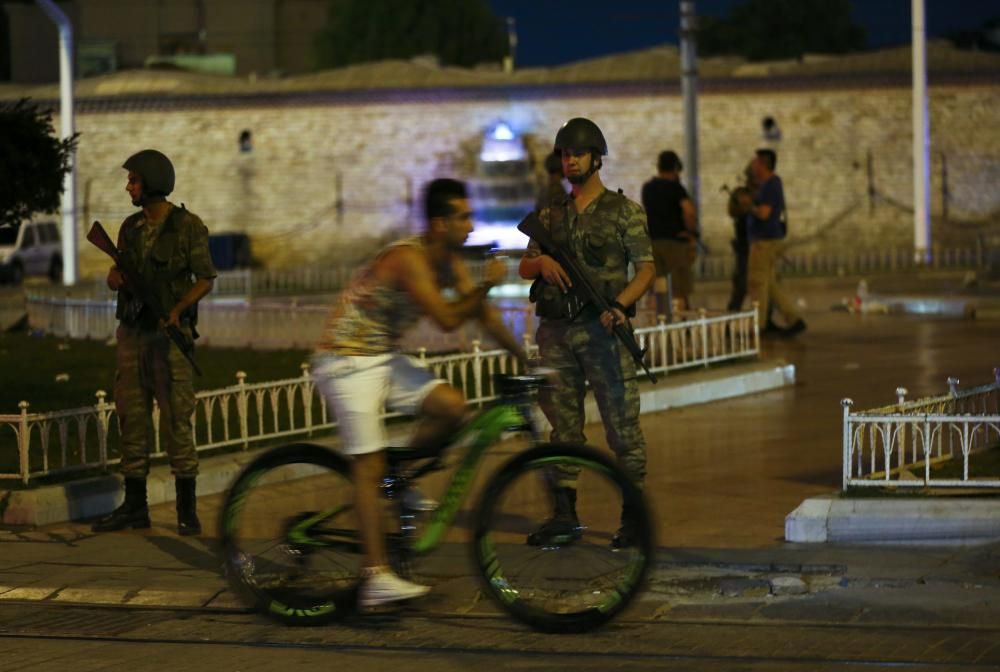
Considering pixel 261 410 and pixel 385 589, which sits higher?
pixel 261 410

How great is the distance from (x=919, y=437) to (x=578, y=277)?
3.78m

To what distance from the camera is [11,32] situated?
252 feet

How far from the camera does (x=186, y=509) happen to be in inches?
367

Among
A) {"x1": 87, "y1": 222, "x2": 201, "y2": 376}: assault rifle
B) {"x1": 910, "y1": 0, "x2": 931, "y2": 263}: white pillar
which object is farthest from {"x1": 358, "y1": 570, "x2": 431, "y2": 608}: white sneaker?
{"x1": 910, "y1": 0, "x2": 931, "y2": 263}: white pillar

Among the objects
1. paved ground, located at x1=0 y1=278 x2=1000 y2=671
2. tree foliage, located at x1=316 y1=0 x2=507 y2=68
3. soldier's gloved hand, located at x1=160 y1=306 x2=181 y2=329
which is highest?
tree foliage, located at x1=316 y1=0 x2=507 y2=68

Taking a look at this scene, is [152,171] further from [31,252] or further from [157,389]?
[31,252]

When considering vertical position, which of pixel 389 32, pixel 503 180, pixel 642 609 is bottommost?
pixel 642 609

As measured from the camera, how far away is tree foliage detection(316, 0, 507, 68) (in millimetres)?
73312

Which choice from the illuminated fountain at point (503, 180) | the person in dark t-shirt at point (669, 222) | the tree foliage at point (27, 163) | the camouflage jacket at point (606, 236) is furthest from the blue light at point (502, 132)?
the camouflage jacket at point (606, 236)

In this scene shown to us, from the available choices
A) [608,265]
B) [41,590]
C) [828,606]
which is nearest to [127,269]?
[41,590]

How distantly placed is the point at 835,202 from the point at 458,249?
39949 millimetres

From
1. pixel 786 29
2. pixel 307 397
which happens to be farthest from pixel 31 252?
pixel 786 29

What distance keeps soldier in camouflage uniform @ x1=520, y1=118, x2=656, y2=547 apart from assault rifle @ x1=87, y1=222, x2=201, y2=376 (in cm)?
186

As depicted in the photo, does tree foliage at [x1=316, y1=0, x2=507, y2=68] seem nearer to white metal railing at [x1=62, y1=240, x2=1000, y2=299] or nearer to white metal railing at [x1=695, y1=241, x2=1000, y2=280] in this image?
white metal railing at [x1=62, y1=240, x2=1000, y2=299]
